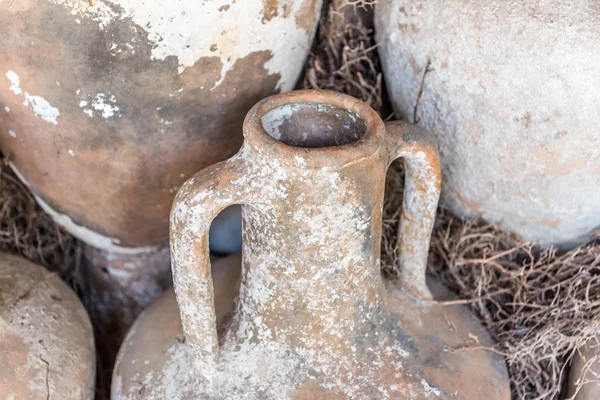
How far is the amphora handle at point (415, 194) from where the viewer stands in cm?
88

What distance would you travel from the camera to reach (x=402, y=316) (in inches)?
38.6

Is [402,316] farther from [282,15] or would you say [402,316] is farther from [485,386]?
[282,15]

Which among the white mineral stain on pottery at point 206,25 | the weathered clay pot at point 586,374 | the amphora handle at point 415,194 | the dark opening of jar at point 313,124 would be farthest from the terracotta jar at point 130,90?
the weathered clay pot at point 586,374

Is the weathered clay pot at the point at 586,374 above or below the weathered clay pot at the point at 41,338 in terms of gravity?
below

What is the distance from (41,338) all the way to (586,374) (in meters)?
0.81

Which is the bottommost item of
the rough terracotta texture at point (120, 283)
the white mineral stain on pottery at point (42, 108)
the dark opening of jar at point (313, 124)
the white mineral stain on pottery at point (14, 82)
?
the rough terracotta texture at point (120, 283)

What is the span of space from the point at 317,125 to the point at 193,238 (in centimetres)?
23

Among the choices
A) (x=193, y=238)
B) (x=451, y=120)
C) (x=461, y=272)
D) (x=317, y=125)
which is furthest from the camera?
(x=461, y=272)

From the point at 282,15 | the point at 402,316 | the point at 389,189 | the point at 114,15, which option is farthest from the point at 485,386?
the point at 114,15

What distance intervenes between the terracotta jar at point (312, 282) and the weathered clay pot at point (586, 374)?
0.11 meters

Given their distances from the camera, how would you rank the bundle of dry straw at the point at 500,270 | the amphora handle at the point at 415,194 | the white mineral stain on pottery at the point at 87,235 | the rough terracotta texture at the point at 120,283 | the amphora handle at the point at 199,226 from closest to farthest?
1. the amphora handle at the point at 199,226
2. the amphora handle at the point at 415,194
3. the bundle of dry straw at the point at 500,270
4. the white mineral stain on pottery at the point at 87,235
5. the rough terracotta texture at the point at 120,283

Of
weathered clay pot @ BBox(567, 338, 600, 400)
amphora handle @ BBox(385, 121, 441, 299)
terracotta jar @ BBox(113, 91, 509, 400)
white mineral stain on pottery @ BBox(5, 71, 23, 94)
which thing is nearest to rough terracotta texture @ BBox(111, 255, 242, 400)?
terracotta jar @ BBox(113, 91, 509, 400)

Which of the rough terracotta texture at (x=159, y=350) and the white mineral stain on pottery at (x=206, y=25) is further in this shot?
the rough terracotta texture at (x=159, y=350)

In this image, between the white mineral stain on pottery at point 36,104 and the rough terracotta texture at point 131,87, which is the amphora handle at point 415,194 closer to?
the rough terracotta texture at point 131,87
